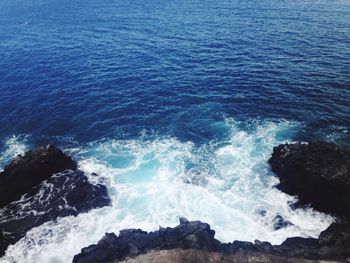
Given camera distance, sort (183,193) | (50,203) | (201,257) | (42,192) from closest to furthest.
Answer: (201,257)
(50,203)
(183,193)
(42,192)

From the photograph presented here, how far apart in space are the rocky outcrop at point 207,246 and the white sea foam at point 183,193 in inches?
104

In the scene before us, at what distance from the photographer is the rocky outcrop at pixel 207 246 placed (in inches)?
1079

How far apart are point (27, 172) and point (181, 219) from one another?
19422mm

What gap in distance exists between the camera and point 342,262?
2583cm

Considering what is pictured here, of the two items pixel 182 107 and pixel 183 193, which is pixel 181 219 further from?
pixel 182 107

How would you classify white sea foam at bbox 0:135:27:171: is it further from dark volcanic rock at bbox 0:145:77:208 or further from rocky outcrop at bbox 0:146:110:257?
rocky outcrop at bbox 0:146:110:257

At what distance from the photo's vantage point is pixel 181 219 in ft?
106

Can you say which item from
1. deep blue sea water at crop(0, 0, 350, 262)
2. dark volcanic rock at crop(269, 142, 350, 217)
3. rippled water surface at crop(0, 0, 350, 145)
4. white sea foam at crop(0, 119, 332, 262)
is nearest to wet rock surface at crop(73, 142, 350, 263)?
dark volcanic rock at crop(269, 142, 350, 217)

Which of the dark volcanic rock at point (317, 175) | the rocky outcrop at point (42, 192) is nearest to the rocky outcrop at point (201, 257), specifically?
the dark volcanic rock at point (317, 175)

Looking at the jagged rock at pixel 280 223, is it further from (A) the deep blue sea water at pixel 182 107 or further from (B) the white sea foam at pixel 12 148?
(B) the white sea foam at pixel 12 148

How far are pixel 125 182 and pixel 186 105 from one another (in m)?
19.3

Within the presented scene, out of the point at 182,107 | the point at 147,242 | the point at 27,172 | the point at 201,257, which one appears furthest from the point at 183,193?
the point at 182,107

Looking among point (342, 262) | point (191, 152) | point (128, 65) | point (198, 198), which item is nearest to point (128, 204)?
point (198, 198)

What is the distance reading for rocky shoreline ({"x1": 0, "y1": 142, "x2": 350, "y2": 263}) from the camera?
27750 millimetres
